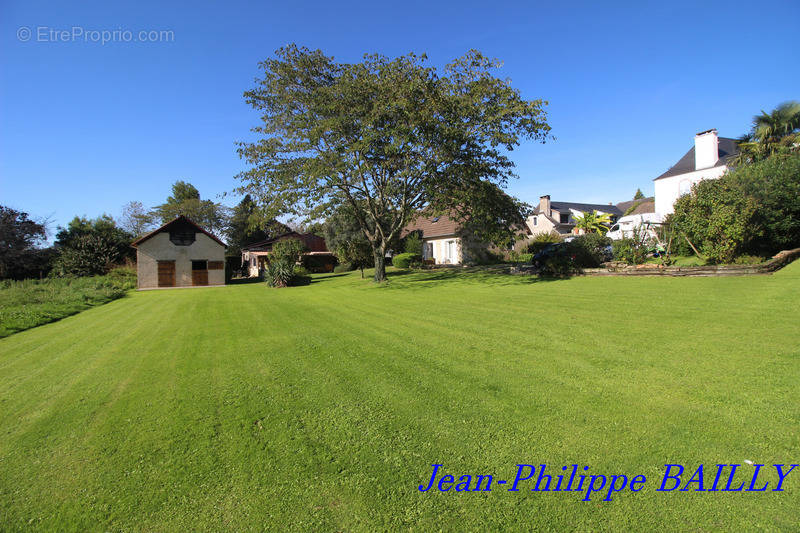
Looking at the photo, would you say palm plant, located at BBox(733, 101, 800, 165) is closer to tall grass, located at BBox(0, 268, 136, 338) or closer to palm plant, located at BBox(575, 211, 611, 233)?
palm plant, located at BBox(575, 211, 611, 233)

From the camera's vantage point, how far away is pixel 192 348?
6.90m

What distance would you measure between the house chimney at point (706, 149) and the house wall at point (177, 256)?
3967cm

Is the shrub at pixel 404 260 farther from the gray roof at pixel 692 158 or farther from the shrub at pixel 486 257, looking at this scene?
the gray roof at pixel 692 158

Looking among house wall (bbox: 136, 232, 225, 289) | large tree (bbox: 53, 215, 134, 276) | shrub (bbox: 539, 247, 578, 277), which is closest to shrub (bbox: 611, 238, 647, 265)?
shrub (bbox: 539, 247, 578, 277)

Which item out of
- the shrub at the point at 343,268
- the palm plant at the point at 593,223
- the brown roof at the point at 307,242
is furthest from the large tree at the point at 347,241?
the palm plant at the point at 593,223

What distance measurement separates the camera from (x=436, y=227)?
35.0 m

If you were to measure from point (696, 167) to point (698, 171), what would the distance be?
0.54 m

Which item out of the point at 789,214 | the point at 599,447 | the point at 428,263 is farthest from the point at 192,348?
the point at 428,263

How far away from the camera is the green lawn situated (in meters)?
2.39

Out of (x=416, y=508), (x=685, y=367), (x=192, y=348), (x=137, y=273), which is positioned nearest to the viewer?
(x=416, y=508)

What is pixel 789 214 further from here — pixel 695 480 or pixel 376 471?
pixel 376 471

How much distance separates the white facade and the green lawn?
28.5 metres

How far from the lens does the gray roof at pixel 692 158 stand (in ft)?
94.0

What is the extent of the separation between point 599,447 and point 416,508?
1.60 metres
